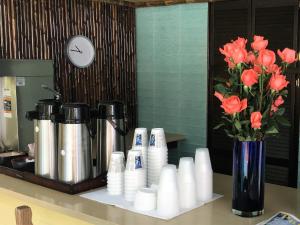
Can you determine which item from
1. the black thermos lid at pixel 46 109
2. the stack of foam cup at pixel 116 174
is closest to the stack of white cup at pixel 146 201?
the stack of foam cup at pixel 116 174

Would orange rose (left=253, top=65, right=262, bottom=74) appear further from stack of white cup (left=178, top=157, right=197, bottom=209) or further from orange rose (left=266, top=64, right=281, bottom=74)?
stack of white cup (left=178, top=157, right=197, bottom=209)

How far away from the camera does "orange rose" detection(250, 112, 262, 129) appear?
4.88 feet

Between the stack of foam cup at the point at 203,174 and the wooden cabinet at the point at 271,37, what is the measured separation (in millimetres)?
1915

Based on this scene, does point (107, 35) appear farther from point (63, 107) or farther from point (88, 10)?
point (63, 107)

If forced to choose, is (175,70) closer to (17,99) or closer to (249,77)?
(17,99)

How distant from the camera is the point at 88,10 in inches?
155

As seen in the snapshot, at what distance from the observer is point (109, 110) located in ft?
6.69

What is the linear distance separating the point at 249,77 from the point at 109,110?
0.80 meters

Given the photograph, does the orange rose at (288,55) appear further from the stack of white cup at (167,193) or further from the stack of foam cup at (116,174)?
the stack of foam cup at (116,174)

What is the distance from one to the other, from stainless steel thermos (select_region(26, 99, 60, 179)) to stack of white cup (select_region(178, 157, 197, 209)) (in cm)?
66

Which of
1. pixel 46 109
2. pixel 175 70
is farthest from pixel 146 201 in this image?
pixel 175 70

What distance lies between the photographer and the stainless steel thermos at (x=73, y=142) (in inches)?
74.9

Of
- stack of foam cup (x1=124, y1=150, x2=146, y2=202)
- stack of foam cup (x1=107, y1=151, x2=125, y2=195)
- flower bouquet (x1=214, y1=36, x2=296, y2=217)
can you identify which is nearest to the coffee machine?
stack of foam cup (x1=107, y1=151, x2=125, y2=195)

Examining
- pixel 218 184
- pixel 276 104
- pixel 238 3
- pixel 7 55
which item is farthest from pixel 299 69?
pixel 7 55
